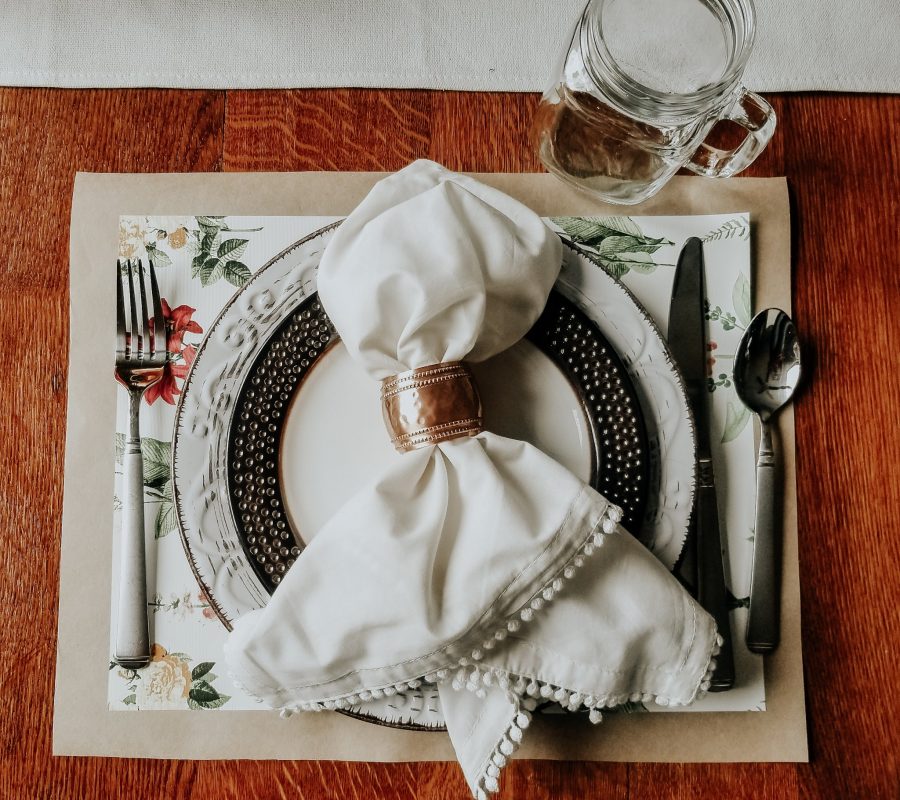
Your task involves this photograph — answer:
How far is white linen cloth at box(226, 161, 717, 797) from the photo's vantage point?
327 mm

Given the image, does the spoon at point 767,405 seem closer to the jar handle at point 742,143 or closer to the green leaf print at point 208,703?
the jar handle at point 742,143

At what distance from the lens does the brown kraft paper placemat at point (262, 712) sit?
0.40 m

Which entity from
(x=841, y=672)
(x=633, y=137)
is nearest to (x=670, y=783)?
(x=841, y=672)

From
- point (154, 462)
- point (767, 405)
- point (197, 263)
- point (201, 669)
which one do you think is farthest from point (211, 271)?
point (767, 405)

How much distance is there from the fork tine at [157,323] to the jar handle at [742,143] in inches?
12.4

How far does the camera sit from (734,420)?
408mm

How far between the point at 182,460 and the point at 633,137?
30cm

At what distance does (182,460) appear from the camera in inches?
14.8

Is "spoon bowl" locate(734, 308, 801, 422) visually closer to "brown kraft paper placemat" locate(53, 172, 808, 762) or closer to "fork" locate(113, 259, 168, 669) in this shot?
"brown kraft paper placemat" locate(53, 172, 808, 762)

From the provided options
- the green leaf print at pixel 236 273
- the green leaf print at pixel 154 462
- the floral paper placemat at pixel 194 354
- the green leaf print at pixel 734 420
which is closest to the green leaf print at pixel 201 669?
the floral paper placemat at pixel 194 354

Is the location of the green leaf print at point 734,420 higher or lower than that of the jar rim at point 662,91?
lower

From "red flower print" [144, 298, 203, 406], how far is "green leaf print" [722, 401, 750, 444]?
1.01 feet

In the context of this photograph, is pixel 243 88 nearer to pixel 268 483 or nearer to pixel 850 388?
pixel 268 483

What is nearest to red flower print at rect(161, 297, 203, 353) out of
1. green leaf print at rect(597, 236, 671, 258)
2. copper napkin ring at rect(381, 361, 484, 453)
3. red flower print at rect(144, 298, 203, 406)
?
red flower print at rect(144, 298, 203, 406)
